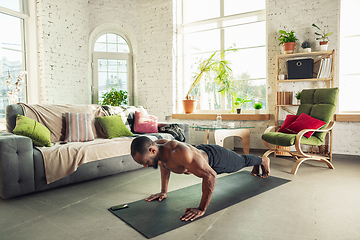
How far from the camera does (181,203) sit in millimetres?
2229

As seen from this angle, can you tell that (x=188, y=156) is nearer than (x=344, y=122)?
Yes

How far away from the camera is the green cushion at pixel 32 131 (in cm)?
265

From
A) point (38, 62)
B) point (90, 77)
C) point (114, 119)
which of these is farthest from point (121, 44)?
point (114, 119)

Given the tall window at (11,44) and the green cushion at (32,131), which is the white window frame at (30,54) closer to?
the tall window at (11,44)

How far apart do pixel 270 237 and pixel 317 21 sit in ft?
13.5

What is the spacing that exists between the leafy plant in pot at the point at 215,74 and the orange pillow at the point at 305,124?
5.90 ft

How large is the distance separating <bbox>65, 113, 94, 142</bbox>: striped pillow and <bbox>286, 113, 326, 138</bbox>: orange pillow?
9.26 feet

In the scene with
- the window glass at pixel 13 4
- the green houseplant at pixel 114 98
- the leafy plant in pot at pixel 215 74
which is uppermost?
the window glass at pixel 13 4

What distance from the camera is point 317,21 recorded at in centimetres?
437

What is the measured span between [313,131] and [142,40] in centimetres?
433

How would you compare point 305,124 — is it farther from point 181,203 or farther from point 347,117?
point 181,203

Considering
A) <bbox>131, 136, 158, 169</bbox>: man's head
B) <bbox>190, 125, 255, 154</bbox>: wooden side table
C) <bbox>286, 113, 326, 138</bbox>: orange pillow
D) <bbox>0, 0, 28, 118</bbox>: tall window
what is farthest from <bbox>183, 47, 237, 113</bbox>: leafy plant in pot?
<bbox>131, 136, 158, 169</bbox>: man's head

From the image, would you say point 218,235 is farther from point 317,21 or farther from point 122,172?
point 317,21

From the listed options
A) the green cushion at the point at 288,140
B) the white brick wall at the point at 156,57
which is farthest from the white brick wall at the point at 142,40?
the green cushion at the point at 288,140
